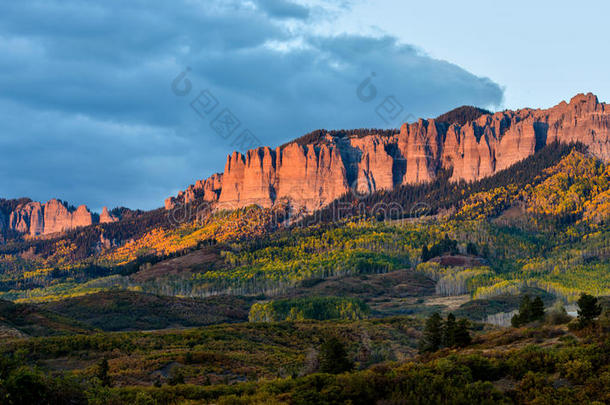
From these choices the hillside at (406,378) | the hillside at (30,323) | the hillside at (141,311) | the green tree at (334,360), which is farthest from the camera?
the hillside at (141,311)

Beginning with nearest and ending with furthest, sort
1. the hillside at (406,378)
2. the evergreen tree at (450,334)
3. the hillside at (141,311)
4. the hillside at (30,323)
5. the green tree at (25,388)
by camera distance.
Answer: the green tree at (25,388) → the hillside at (406,378) → the evergreen tree at (450,334) → the hillside at (30,323) → the hillside at (141,311)

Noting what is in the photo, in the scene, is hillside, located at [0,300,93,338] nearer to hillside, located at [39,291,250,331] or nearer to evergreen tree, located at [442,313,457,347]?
hillside, located at [39,291,250,331]

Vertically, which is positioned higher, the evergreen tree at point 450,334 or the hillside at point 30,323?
the evergreen tree at point 450,334

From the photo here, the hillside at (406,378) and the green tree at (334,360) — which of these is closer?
the hillside at (406,378)

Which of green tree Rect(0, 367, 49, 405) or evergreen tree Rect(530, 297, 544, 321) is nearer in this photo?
green tree Rect(0, 367, 49, 405)

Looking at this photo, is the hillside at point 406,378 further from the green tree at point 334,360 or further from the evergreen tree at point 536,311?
the evergreen tree at point 536,311

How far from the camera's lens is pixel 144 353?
72.8m

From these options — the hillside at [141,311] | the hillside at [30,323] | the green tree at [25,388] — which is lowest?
the hillside at [141,311]

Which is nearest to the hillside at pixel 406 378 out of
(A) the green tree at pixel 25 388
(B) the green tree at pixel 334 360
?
(A) the green tree at pixel 25 388

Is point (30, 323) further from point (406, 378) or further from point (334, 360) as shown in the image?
point (406, 378)

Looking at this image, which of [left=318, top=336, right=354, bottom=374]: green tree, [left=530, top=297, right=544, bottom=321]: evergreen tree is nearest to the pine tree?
[left=530, top=297, right=544, bottom=321]: evergreen tree

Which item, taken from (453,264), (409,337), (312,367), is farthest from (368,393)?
(453,264)

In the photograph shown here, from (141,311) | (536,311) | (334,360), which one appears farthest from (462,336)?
(141,311)

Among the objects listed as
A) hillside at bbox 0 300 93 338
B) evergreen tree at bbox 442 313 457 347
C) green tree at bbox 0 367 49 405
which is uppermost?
green tree at bbox 0 367 49 405
